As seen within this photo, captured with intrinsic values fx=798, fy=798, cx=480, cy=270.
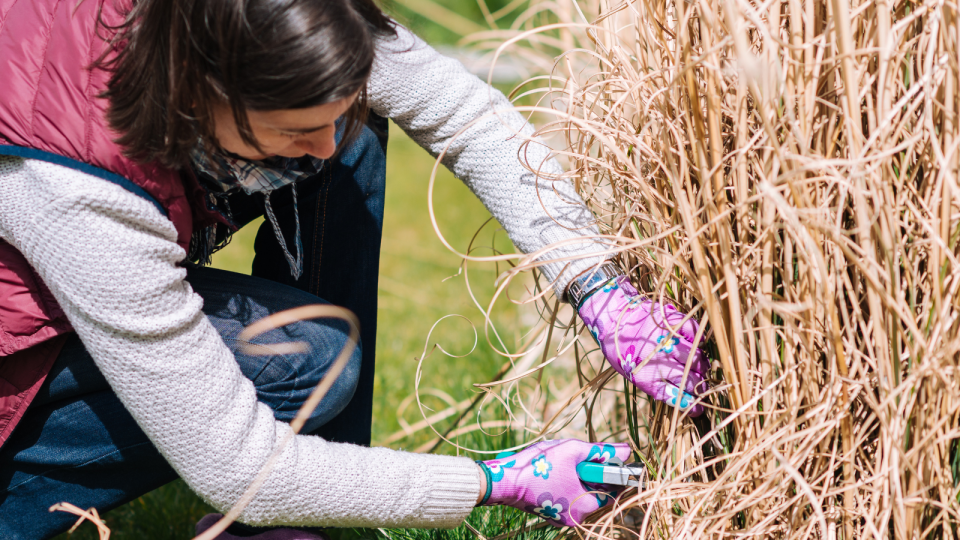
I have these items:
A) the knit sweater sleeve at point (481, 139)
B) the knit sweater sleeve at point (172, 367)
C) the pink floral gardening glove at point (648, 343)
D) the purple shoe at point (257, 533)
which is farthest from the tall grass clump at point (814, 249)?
the purple shoe at point (257, 533)

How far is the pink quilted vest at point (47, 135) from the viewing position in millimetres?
763

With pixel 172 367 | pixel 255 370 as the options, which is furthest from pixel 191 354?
pixel 255 370

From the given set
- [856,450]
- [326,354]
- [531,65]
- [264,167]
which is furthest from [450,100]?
[531,65]

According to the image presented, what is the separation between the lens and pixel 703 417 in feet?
2.99

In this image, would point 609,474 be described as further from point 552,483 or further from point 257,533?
point 257,533

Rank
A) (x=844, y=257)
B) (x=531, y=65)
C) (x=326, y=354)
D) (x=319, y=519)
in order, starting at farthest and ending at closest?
(x=531, y=65)
(x=326, y=354)
(x=319, y=519)
(x=844, y=257)

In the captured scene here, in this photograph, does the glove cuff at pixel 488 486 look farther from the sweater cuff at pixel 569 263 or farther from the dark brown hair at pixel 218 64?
the dark brown hair at pixel 218 64

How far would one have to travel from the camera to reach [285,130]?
0.78 m

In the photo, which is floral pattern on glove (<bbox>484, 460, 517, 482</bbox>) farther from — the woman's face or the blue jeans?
the woman's face

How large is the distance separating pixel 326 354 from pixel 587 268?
36 centimetres

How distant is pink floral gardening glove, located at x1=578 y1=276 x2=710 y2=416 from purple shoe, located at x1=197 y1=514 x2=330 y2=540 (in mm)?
434

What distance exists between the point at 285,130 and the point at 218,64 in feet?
0.30

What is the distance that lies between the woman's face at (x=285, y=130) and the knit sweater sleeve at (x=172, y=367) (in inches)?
4.2

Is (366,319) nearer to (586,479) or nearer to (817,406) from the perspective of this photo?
(586,479)
